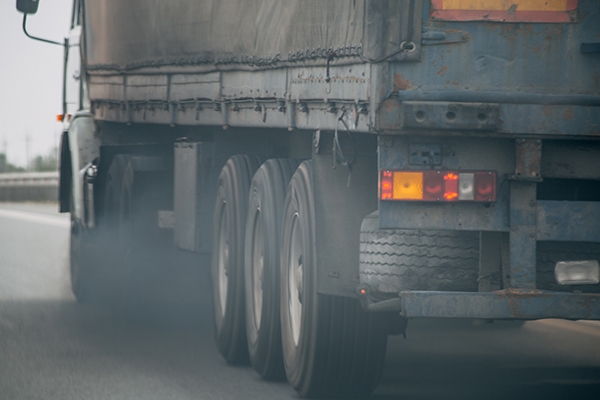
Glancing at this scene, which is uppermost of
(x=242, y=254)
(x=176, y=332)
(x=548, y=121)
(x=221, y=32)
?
(x=221, y=32)

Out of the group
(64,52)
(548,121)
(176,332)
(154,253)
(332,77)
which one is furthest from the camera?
(64,52)

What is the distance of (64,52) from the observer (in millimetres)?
15016

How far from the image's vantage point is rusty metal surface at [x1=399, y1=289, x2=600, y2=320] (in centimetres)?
659

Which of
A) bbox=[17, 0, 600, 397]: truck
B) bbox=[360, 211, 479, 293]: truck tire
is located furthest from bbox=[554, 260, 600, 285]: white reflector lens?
bbox=[360, 211, 479, 293]: truck tire

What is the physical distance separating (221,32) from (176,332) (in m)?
2.38

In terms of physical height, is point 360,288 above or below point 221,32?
below

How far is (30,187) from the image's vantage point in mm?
38031

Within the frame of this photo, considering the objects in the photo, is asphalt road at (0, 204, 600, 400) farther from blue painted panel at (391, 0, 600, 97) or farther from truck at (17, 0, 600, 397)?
blue painted panel at (391, 0, 600, 97)

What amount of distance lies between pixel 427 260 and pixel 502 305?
42cm

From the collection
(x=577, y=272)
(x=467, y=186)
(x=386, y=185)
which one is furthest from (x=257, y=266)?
(x=577, y=272)

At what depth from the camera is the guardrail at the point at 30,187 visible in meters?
36.7

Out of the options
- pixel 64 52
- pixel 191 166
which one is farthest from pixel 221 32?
pixel 64 52

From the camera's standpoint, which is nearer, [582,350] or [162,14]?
[582,350]

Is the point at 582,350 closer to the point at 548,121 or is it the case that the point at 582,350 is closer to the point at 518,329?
the point at 518,329
